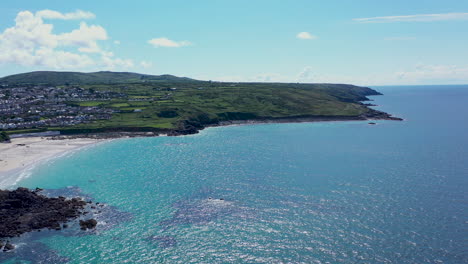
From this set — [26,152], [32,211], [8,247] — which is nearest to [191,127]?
[26,152]

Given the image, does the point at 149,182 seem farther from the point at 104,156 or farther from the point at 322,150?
the point at 322,150

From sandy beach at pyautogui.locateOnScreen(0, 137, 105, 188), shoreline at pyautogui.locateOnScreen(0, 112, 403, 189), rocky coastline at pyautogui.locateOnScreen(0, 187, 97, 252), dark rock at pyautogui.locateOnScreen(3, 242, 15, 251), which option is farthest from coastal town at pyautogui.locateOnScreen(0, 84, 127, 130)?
dark rock at pyautogui.locateOnScreen(3, 242, 15, 251)

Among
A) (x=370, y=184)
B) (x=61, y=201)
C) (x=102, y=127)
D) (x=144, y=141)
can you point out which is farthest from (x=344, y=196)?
(x=102, y=127)

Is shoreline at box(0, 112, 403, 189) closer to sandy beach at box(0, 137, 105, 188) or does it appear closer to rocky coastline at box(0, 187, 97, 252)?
sandy beach at box(0, 137, 105, 188)

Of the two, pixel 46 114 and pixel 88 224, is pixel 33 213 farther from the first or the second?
pixel 46 114

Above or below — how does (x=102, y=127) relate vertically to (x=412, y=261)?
above

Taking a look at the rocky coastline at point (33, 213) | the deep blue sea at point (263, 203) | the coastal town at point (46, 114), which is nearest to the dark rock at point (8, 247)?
the rocky coastline at point (33, 213)
